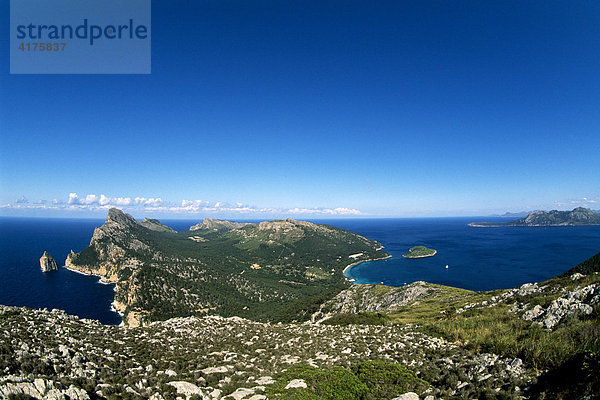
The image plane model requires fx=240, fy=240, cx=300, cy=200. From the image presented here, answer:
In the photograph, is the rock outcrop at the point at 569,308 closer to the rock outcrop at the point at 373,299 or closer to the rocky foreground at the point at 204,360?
the rocky foreground at the point at 204,360

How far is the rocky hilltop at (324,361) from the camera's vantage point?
1077cm

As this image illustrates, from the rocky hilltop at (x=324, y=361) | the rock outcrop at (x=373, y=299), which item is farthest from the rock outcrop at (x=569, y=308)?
the rock outcrop at (x=373, y=299)

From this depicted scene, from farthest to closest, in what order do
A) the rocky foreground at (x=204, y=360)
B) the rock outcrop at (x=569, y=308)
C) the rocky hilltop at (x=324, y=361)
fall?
the rock outcrop at (x=569, y=308) → the rocky foreground at (x=204, y=360) → the rocky hilltop at (x=324, y=361)

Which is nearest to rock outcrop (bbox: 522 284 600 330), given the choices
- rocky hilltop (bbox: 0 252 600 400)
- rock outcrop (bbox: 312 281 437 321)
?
rocky hilltop (bbox: 0 252 600 400)

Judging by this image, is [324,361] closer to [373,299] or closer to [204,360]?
[204,360]

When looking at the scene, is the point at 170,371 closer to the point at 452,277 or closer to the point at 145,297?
the point at 145,297

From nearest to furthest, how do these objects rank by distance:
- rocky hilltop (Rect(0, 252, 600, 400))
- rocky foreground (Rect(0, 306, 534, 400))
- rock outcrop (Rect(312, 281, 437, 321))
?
rocky hilltop (Rect(0, 252, 600, 400)) < rocky foreground (Rect(0, 306, 534, 400)) < rock outcrop (Rect(312, 281, 437, 321))

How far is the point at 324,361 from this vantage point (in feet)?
58.9

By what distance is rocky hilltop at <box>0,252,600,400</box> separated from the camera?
35.3ft

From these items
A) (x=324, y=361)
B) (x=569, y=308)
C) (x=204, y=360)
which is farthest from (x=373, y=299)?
(x=204, y=360)

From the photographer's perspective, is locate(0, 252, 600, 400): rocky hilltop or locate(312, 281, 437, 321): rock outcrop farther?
locate(312, 281, 437, 321): rock outcrop

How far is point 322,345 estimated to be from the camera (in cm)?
2217

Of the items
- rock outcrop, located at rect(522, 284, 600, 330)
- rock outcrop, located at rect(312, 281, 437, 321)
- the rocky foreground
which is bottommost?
rock outcrop, located at rect(312, 281, 437, 321)

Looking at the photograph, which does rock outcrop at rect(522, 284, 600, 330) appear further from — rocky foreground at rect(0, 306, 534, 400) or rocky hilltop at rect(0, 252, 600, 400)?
rocky foreground at rect(0, 306, 534, 400)
